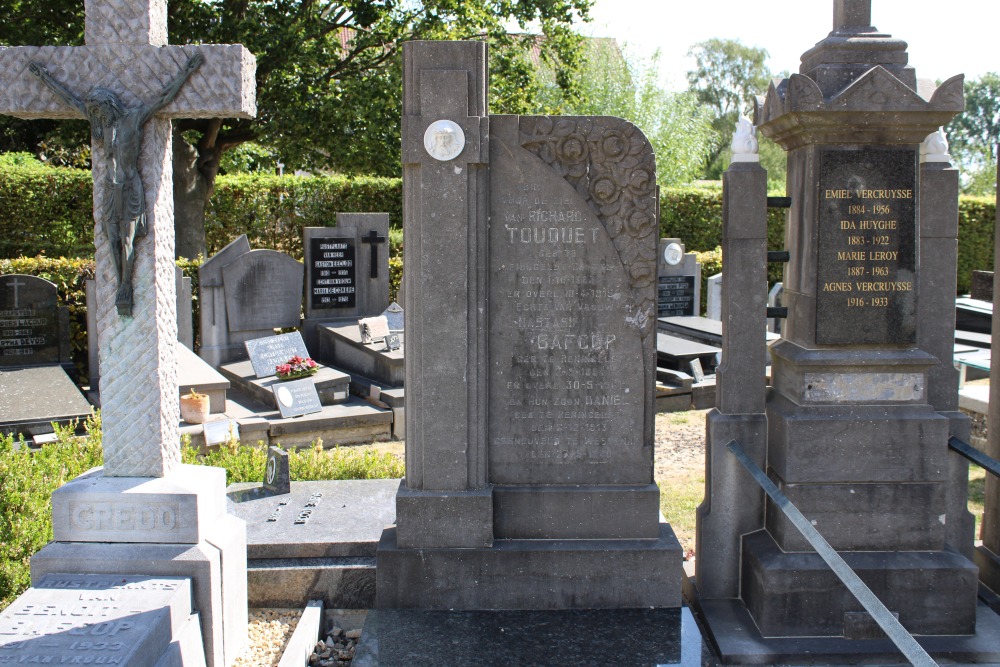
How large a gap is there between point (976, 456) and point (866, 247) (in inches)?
45.4

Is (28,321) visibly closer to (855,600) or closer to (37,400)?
(37,400)

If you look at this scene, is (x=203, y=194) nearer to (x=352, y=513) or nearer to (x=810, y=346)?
(x=352, y=513)

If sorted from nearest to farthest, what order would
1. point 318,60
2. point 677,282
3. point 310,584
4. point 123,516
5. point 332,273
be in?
point 123,516 < point 310,584 < point 332,273 < point 677,282 < point 318,60

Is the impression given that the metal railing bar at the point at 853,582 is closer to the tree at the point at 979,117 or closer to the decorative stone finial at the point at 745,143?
the decorative stone finial at the point at 745,143

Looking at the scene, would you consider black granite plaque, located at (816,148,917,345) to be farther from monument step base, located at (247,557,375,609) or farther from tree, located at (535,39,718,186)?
tree, located at (535,39,718,186)

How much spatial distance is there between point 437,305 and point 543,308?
553 millimetres

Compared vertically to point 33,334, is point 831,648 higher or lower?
lower

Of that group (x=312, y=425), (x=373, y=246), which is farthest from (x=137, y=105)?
(x=373, y=246)

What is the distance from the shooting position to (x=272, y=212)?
59.8 feet

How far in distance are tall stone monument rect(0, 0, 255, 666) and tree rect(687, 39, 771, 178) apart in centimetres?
4468

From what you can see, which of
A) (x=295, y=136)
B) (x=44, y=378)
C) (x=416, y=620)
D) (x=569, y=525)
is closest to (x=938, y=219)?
(x=569, y=525)

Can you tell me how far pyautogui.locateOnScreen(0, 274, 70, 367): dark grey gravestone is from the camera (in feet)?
32.8

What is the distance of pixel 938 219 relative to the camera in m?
4.82

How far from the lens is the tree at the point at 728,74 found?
46.4 metres
